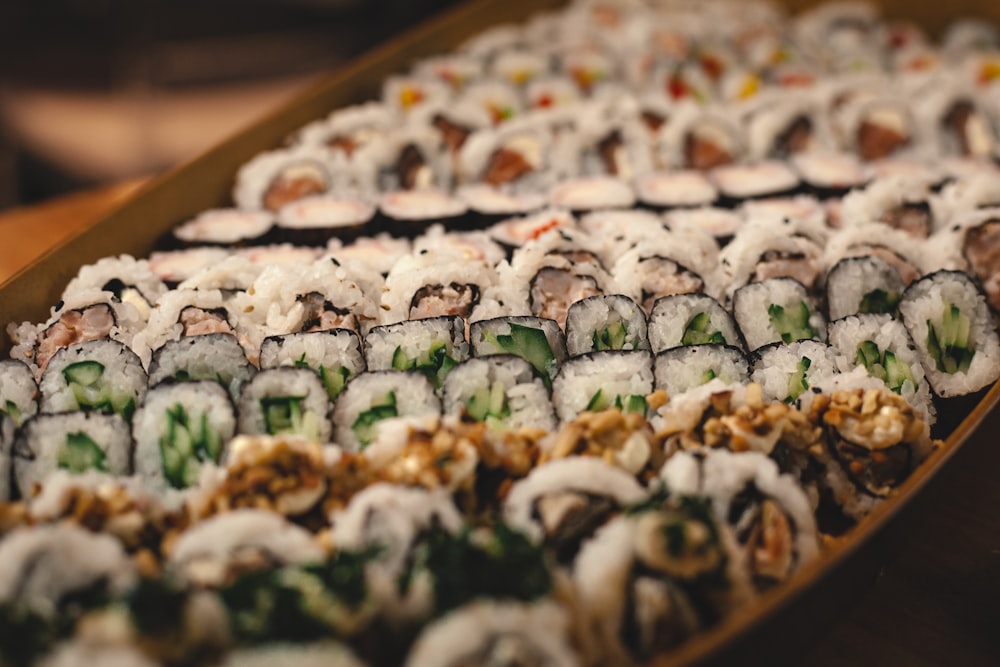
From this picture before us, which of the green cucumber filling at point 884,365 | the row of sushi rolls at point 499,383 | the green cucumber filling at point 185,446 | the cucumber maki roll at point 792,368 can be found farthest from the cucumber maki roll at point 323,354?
the green cucumber filling at point 884,365

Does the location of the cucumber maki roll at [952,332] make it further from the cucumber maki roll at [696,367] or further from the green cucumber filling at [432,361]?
the green cucumber filling at [432,361]

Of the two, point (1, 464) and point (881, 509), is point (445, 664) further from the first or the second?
point (1, 464)

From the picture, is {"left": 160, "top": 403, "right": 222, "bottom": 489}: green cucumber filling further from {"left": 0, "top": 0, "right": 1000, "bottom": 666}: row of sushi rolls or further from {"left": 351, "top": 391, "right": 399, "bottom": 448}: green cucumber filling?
{"left": 351, "top": 391, "right": 399, "bottom": 448}: green cucumber filling

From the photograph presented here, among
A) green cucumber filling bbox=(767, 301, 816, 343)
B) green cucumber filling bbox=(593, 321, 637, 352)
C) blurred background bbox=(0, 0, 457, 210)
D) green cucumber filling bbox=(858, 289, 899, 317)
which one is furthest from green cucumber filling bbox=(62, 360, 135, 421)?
blurred background bbox=(0, 0, 457, 210)

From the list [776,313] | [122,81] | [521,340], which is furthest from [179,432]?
[122,81]

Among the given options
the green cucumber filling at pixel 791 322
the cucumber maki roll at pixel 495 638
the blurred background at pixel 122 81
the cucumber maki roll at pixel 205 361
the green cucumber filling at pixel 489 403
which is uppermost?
the blurred background at pixel 122 81

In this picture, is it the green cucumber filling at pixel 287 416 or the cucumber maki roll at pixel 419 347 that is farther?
the cucumber maki roll at pixel 419 347

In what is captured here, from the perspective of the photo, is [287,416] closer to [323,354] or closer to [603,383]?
[323,354]

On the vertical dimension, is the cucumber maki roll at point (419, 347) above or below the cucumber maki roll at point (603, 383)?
above
